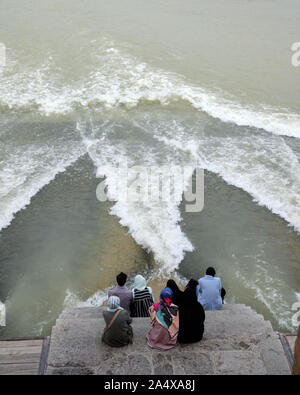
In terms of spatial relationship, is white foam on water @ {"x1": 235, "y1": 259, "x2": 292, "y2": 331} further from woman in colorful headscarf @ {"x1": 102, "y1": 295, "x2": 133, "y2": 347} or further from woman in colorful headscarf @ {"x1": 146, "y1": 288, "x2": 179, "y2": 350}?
woman in colorful headscarf @ {"x1": 102, "y1": 295, "x2": 133, "y2": 347}

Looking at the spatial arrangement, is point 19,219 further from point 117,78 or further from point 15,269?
point 117,78

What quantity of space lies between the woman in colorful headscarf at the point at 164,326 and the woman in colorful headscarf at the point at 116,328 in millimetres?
327

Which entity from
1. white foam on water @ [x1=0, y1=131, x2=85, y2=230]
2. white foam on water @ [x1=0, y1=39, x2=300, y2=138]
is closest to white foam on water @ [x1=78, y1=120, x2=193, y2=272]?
white foam on water @ [x1=0, y1=131, x2=85, y2=230]

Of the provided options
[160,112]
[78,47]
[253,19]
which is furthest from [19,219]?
[253,19]

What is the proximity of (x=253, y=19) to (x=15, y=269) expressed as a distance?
73.5ft

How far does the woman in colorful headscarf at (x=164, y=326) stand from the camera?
470 cm

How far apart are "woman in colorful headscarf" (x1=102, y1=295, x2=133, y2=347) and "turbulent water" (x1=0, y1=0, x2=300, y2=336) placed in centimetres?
Answer: 255

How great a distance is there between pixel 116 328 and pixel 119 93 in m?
12.7

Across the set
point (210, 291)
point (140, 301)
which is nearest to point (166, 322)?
point (140, 301)

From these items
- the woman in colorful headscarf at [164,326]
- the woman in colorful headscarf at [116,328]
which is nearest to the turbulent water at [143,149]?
the woman in colorful headscarf at [116,328]

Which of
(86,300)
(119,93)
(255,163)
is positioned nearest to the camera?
(86,300)

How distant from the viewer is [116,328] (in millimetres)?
4691

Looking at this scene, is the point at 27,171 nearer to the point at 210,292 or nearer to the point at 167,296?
the point at 210,292

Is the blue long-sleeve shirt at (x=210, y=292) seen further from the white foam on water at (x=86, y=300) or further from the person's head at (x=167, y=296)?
the white foam on water at (x=86, y=300)
